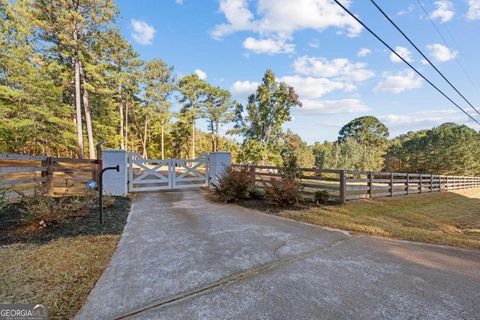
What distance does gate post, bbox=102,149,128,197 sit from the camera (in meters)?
7.47

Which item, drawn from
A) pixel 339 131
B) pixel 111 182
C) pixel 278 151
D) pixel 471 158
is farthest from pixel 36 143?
pixel 339 131

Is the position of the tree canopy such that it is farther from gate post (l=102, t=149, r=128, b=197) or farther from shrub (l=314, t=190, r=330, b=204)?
gate post (l=102, t=149, r=128, b=197)

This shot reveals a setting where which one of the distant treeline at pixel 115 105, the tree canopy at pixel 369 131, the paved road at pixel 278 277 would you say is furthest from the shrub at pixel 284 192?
the tree canopy at pixel 369 131

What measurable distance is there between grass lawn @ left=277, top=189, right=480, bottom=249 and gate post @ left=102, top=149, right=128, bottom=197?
209 inches

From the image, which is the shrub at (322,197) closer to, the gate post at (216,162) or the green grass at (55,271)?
the gate post at (216,162)

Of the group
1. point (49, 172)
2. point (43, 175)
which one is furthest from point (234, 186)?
point (43, 175)

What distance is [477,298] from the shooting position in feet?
7.42

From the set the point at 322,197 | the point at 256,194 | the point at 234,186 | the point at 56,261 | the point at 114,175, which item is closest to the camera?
the point at 56,261

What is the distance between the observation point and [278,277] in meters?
2.61

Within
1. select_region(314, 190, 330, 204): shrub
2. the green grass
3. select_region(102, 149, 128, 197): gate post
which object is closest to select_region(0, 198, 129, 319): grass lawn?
the green grass

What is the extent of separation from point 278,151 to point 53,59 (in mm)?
20731

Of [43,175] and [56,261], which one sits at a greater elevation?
[43,175]

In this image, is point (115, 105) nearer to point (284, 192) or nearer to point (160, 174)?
point (160, 174)

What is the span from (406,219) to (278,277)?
19.3 feet
